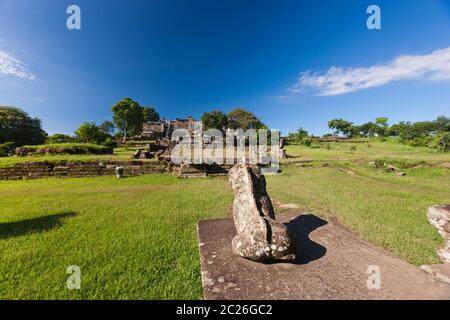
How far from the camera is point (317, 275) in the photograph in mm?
2307

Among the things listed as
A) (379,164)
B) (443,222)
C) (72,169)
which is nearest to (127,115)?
(72,169)

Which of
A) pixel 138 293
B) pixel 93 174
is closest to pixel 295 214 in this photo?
pixel 138 293

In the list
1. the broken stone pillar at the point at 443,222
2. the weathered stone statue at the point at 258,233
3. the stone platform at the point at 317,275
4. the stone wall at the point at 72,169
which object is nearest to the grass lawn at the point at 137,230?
the broken stone pillar at the point at 443,222

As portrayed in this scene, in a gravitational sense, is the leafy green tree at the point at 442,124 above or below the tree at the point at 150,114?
below

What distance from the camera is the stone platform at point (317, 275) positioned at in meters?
2.02

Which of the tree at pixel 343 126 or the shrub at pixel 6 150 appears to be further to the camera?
the tree at pixel 343 126

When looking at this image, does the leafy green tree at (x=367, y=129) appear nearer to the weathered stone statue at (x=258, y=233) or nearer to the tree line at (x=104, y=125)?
the tree line at (x=104, y=125)

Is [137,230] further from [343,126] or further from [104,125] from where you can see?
[343,126]

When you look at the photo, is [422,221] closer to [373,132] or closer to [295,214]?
[295,214]

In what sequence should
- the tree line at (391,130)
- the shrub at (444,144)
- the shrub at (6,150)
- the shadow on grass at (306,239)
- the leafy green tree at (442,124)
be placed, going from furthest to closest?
the leafy green tree at (442,124)
the tree line at (391,130)
the shrub at (444,144)
the shrub at (6,150)
the shadow on grass at (306,239)

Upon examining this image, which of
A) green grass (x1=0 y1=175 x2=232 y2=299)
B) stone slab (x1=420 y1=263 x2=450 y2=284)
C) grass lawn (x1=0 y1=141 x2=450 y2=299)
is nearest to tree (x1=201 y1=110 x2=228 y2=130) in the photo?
grass lawn (x1=0 y1=141 x2=450 y2=299)

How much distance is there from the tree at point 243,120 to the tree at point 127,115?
23.5 meters

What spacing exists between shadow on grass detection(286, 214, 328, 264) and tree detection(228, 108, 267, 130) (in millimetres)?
45879

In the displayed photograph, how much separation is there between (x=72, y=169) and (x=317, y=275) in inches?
515
